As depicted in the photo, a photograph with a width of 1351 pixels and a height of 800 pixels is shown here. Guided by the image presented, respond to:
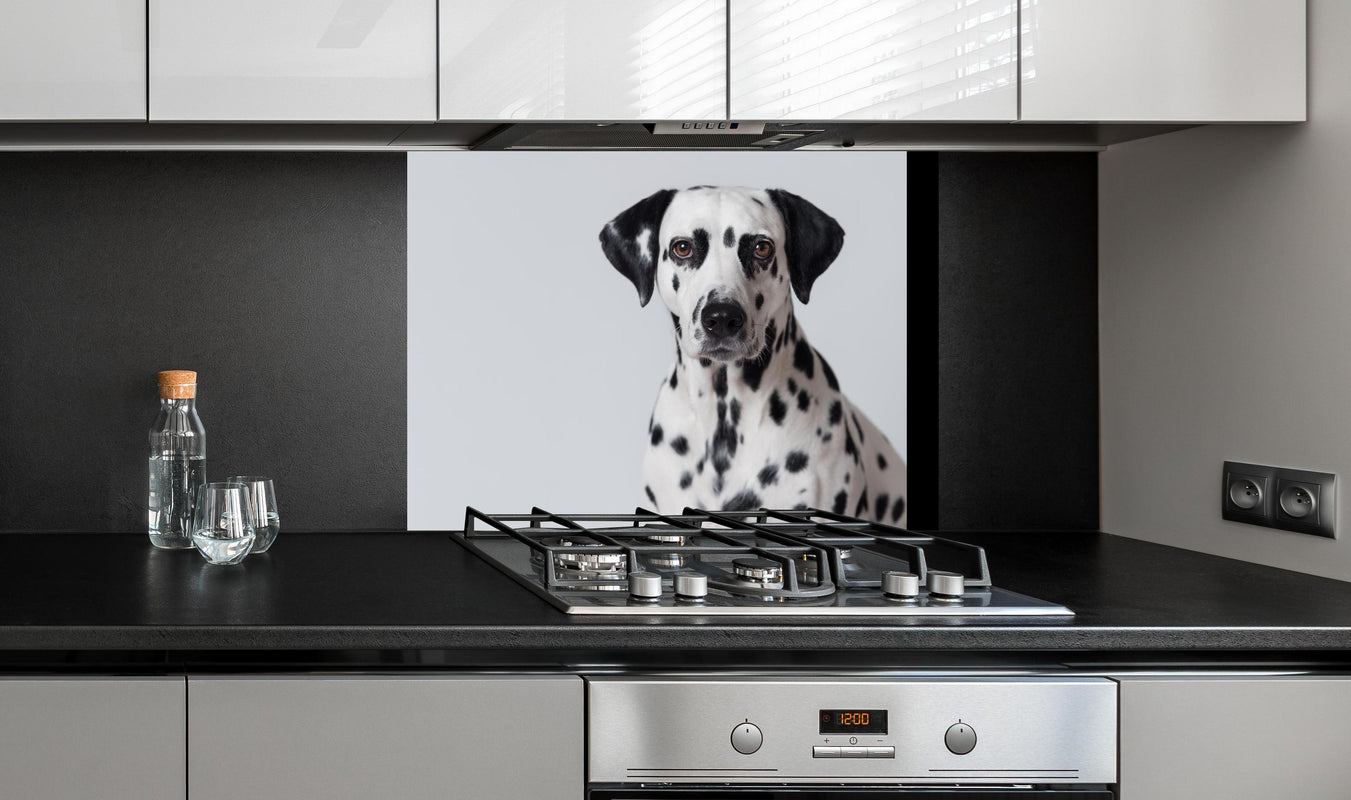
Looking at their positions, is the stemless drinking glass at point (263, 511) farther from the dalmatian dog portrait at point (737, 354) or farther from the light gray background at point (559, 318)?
the dalmatian dog portrait at point (737, 354)

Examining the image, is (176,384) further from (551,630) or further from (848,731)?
(848,731)

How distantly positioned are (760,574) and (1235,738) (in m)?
0.59

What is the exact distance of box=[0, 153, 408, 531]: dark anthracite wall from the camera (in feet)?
6.72

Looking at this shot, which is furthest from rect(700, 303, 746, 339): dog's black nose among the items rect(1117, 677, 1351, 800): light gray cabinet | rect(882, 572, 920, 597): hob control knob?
rect(1117, 677, 1351, 800): light gray cabinet

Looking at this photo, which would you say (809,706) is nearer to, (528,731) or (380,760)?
(528,731)

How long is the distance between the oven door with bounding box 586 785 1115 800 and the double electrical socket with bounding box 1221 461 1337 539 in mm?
612

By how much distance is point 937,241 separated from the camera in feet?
7.17

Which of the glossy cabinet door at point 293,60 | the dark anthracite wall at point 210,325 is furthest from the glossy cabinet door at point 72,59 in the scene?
the dark anthracite wall at point 210,325

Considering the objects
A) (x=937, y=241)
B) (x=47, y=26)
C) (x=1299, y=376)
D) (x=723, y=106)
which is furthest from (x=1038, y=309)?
(x=47, y=26)

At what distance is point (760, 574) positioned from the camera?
1.49 metres

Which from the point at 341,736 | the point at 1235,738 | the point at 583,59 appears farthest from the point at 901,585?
the point at 583,59

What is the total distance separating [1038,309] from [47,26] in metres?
1.71

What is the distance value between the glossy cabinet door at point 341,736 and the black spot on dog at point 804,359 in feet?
3.35

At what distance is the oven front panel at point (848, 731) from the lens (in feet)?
4.41
